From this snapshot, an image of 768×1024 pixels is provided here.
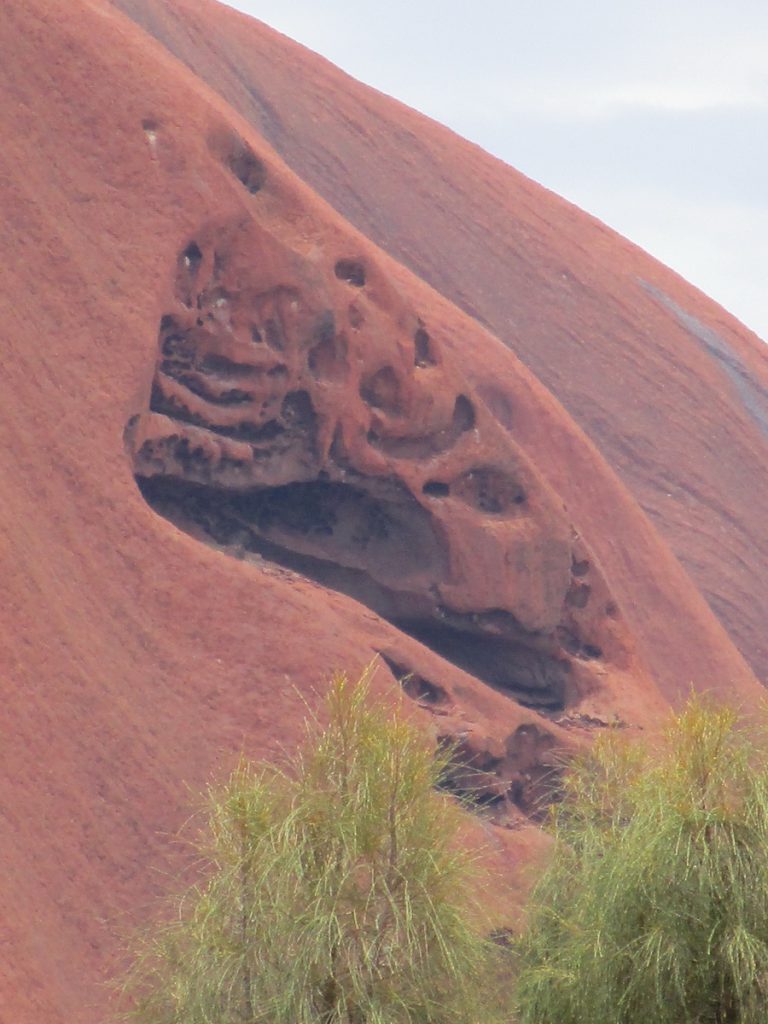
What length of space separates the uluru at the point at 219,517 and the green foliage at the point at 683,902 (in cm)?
211

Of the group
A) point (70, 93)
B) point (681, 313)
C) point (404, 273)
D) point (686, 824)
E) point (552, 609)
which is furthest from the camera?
point (681, 313)

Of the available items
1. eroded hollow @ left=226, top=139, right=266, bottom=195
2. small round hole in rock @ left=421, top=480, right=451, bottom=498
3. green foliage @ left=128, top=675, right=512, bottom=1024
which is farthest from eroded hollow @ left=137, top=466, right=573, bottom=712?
green foliage @ left=128, top=675, right=512, bottom=1024

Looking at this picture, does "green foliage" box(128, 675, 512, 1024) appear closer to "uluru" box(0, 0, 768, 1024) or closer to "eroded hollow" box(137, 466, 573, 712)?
"uluru" box(0, 0, 768, 1024)

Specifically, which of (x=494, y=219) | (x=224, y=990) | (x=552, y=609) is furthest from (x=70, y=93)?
(x=494, y=219)

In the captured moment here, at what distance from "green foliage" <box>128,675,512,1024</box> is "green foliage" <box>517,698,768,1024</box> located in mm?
847

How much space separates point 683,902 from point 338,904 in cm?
224

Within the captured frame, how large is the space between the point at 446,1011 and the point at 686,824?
79.4 inches

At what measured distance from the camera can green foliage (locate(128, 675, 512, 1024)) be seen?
10.6m

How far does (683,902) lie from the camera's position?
1067cm

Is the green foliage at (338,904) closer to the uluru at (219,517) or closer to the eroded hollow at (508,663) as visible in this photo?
the uluru at (219,517)

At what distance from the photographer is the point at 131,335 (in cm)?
1845

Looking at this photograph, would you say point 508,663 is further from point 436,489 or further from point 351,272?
point 351,272

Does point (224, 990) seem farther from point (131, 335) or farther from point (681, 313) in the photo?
point (681, 313)

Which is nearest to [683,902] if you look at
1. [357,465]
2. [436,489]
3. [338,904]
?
[338,904]
